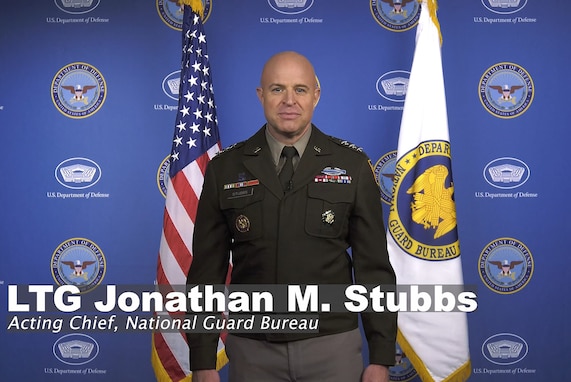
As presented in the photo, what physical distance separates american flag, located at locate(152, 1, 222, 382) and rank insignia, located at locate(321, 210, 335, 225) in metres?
1.27

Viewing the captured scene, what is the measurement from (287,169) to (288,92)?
0.22m

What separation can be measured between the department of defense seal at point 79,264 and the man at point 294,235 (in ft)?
5.43

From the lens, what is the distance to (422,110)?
9.38 ft

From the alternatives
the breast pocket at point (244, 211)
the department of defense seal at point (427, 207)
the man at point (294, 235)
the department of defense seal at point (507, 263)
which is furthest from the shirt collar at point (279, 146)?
the department of defense seal at point (507, 263)

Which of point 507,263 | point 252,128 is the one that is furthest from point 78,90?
point 507,263

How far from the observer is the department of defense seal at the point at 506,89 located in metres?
3.17

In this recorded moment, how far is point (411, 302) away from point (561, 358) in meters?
0.93

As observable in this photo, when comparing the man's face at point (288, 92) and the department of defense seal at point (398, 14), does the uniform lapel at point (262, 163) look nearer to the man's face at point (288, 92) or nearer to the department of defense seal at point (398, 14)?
the man's face at point (288, 92)

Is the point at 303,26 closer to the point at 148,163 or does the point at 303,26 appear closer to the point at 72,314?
the point at 148,163

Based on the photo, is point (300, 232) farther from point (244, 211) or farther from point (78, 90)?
point (78, 90)

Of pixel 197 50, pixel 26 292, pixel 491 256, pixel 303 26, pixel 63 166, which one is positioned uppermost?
pixel 303 26

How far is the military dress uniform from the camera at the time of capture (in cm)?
170

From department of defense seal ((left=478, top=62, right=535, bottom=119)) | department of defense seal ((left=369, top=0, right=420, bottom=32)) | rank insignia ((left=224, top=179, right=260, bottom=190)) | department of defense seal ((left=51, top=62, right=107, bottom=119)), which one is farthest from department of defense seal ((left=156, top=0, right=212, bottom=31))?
rank insignia ((left=224, top=179, right=260, bottom=190))

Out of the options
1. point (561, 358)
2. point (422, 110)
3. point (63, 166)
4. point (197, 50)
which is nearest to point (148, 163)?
point (63, 166)
